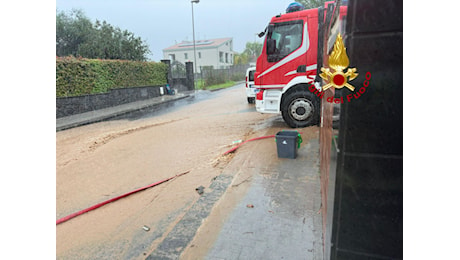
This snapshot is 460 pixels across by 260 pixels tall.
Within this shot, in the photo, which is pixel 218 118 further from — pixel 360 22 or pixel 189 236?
pixel 360 22

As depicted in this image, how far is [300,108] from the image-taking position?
7.04 metres

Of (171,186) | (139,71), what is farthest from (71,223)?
(139,71)

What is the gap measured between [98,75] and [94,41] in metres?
7.77

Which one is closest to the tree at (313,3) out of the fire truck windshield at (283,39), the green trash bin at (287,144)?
the fire truck windshield at (283,39)

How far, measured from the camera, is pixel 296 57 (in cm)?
677

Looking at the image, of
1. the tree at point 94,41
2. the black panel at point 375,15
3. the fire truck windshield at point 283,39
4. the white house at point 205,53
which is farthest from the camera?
the white house at point 205,53

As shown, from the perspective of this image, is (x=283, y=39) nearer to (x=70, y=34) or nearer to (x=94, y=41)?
(x=94, y=41)

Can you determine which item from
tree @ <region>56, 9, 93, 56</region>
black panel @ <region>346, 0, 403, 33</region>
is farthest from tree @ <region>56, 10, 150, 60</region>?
black panel @ <region>346, 0, 403, 33</region>

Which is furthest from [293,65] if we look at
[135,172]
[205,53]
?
[205,53]

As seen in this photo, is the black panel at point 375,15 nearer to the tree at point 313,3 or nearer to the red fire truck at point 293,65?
the red fire truck at point 293,65

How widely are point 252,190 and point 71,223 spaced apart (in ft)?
8.75

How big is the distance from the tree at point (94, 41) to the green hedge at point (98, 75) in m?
3.32

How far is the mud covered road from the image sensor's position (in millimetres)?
3295

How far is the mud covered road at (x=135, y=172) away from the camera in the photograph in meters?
3.29
